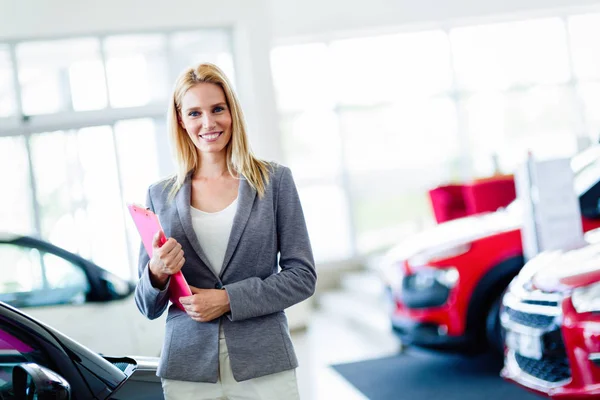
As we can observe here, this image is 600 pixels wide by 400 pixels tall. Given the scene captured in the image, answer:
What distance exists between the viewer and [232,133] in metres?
1.68


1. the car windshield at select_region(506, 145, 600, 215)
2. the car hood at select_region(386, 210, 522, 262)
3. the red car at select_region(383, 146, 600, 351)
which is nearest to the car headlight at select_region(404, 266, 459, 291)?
→ the red car at select_region(383, 146, 600, 351)

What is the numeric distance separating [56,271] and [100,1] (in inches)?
138

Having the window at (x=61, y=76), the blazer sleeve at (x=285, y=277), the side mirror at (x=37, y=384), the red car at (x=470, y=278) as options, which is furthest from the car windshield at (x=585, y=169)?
the window at (x=61, y=76)

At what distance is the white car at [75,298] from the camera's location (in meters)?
3.88

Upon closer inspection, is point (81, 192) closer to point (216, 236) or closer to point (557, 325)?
point (557, 325)

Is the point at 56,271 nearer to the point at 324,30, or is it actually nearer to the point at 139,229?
the point at 139,229

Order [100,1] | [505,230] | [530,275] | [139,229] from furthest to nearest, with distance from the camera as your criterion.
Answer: [100,1], [505,230], [530,275], [139,229]

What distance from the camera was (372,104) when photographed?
379 inches

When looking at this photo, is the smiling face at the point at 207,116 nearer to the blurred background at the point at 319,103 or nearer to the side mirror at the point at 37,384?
the side mirror at the point at 37,384

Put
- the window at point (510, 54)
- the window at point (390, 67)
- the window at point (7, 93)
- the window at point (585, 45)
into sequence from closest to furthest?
the window at point (7, 93), the window at point (390, 67), the window at point (510, 54), the window at point (585, 45)

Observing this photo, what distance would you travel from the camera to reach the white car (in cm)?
388

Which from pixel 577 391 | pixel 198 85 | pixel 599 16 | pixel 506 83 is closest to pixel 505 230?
pixel 577 391

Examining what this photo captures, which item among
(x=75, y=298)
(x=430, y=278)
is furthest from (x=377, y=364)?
(x=75, y=298)

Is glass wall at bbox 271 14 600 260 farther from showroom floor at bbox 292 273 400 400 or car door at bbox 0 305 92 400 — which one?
car door at bbox 0 305 92 400
